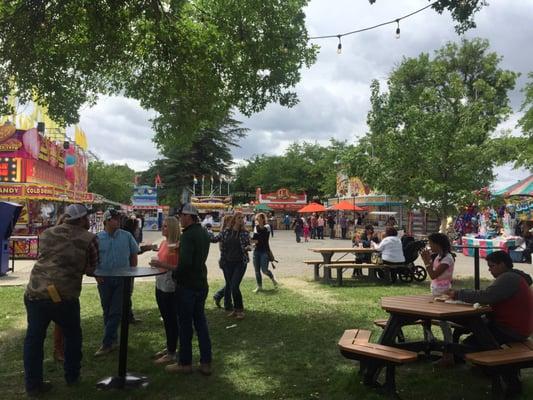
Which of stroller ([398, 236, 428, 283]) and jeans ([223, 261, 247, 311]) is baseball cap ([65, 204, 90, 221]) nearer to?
jeans ([223, 261, 247, 311])

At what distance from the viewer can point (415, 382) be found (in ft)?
15.2

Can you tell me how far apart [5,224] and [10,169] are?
41.7 ft

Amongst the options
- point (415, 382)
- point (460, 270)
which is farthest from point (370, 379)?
point (460, 270)

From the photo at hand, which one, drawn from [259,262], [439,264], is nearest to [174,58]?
[259,262]

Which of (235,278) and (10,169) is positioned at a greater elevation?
(10,169)

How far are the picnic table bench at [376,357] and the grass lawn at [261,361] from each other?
0.45ft

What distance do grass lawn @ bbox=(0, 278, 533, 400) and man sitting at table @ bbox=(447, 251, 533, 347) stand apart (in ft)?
1.65

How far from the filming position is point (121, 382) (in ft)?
15.3

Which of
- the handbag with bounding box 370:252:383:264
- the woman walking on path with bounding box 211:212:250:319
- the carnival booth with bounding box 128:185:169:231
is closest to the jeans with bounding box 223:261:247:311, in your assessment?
the woman walking on path with bounding box 211:212:250:319

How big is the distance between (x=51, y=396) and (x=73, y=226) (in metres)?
1.49

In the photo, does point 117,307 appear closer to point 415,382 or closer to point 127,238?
point 127,238

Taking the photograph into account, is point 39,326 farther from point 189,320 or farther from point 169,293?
point 169,293

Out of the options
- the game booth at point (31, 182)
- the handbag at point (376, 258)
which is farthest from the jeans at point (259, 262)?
the game booth at point (31, 182)

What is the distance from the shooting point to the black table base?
464 cm
